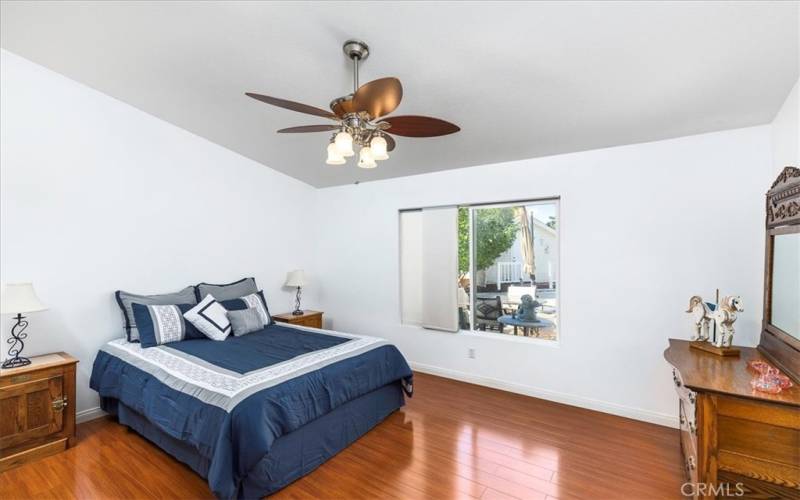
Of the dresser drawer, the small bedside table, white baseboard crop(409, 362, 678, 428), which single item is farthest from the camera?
the small bedside table

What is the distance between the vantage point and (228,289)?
416 cm

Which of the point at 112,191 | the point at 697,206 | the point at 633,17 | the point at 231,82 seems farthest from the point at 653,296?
the point at 112,191

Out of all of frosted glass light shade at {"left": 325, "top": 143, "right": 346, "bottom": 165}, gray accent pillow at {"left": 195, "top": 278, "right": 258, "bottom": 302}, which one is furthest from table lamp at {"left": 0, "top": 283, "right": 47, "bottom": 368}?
frosted glass light shade at {"left": 325, "top": 143, "right": 346, "bottom": 165}

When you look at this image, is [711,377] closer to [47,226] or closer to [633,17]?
[633,17]

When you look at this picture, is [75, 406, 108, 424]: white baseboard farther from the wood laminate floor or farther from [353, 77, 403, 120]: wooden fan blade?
[353, 77, 403, 120]: wooden fan blade

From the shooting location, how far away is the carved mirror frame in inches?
73.6

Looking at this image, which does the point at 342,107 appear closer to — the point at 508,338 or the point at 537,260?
the point at 537,260

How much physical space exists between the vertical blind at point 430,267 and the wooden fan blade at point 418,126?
210 centimetres

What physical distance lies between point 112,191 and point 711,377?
475 centimetres

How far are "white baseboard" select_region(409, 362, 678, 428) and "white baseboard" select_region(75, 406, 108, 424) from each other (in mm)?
3139

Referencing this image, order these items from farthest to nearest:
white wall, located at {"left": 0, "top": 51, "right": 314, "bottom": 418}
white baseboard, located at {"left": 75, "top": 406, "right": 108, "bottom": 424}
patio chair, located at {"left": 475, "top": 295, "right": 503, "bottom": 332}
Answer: patio chair, located at {"left": 475, "top": 295, "right": 503, "bottom": 332} → white baseboard, located at {"left": 75, "top": 406, "right": 108, "bottom": 424} → white wall, located at {"left": 0, "top": 51, "right": 314, "bottom": 418}

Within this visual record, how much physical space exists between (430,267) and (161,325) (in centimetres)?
283

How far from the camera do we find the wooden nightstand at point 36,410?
248 cm

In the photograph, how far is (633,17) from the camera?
1.81 meters
